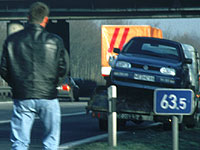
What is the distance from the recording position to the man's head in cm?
620

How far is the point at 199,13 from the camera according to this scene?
4134cm

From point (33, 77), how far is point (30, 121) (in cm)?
44

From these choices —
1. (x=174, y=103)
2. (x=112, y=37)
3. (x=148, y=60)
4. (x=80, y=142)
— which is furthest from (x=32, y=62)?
(x=112, y=37)

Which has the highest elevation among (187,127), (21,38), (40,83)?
(21,38)

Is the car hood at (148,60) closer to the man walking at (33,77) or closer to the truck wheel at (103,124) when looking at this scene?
the truck wheel at (103,124)

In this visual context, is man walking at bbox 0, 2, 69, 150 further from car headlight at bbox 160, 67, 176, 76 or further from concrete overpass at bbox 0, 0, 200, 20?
concrete overpass at bbox 0, 0, 200, 20

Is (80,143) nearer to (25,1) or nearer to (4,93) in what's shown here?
(4,93)

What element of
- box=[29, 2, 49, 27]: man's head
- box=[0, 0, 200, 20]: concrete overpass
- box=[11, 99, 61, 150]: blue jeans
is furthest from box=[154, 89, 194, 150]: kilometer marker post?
box=[0, 0, 200, 20]: concrete overpass

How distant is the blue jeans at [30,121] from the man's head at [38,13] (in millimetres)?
806

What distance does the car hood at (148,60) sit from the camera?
1370cm

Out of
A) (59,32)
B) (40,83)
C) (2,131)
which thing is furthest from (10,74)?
(59,32)

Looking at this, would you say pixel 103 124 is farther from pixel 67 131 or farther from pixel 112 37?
pixel 112 37

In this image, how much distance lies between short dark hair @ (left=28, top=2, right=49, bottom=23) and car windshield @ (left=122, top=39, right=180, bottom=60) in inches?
326

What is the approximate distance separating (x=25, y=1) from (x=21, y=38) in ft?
121
